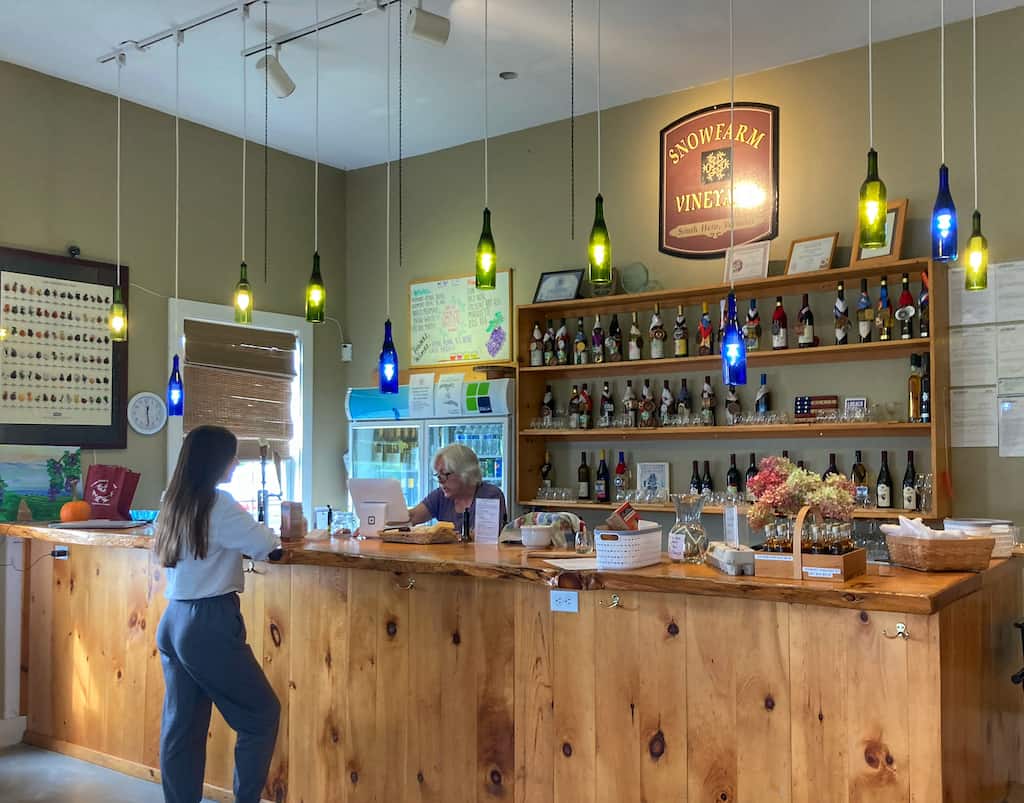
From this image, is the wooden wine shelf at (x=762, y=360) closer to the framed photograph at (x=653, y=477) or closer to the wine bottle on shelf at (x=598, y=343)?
the wine bottle on shelf at (x=598, y=343)

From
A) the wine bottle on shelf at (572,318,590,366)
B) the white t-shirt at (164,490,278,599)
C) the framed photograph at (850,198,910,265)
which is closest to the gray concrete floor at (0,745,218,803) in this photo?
the white t-shirt at (164,490,278,599)

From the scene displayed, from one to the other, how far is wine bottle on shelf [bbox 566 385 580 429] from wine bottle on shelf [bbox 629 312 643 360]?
1.55ft

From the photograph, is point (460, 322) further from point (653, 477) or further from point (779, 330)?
point (779, 330)

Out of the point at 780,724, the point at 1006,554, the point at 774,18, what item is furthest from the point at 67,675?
the point at 774,18

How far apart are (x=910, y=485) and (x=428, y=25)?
10.3 ft

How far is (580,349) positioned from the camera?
5.87 metres

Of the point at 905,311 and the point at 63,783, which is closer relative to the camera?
the point at 63,783

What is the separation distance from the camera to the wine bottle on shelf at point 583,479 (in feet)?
19.3

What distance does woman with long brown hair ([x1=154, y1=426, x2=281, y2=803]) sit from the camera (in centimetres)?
341

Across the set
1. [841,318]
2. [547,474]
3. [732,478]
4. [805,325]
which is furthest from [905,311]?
[547,474]

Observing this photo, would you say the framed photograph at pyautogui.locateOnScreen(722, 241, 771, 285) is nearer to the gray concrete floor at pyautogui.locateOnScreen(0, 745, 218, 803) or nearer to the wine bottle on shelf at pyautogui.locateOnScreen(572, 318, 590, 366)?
the wine bottle on shelf at pyautogui.locateOnScreen(572, 318, 590, 366)

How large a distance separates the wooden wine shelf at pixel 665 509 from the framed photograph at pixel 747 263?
1.23m

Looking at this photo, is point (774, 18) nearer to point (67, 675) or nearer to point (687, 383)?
point (687, 383)

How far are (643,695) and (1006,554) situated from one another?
164 centimetres
